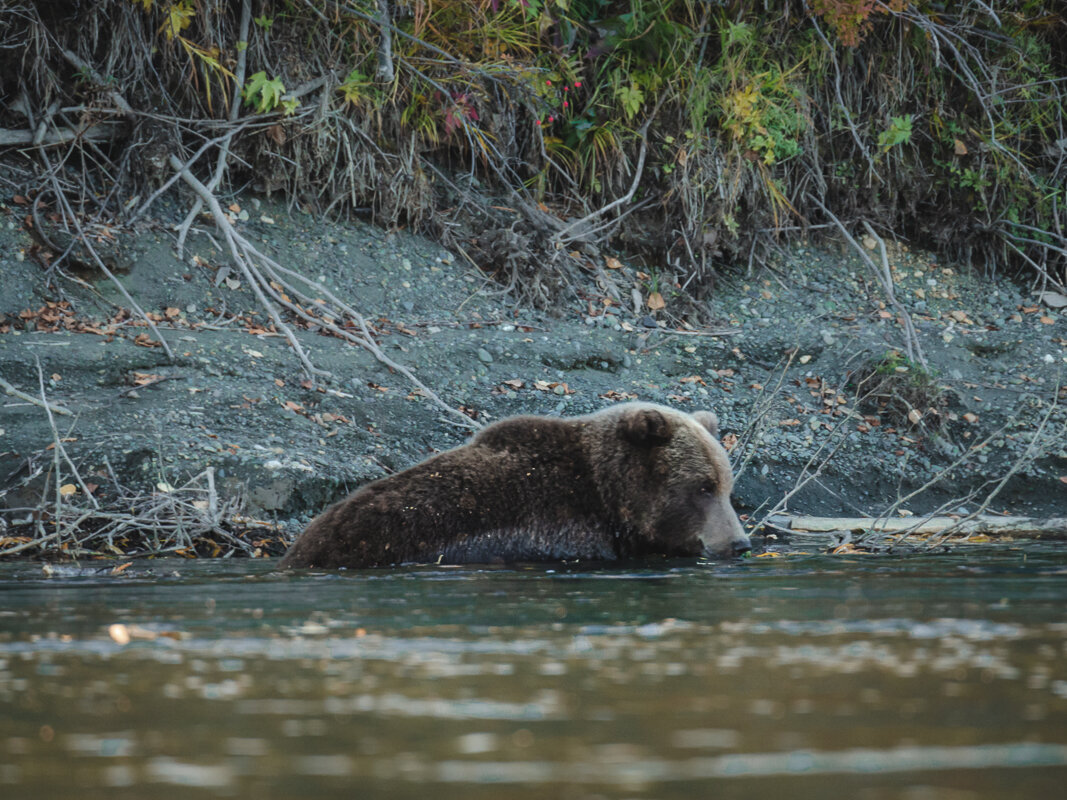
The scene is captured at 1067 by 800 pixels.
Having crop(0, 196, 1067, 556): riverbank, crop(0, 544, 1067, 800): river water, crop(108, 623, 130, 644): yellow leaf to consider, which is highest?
crop(0, 544, 1067, 800): river water

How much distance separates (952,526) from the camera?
6.27 meters

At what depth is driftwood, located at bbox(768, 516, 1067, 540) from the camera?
6.53 m

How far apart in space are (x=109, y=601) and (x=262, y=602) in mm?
528

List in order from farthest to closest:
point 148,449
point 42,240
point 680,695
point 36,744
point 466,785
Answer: point 42,240 < point 148,449 < point 680,695 < point 36,744 < point 466,785

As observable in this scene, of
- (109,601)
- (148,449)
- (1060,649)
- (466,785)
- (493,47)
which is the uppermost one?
(493,47)

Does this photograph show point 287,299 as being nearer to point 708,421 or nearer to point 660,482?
point 708,421

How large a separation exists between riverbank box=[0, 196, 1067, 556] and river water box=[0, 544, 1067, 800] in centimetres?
285

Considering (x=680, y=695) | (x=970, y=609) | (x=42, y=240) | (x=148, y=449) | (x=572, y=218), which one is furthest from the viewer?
(x=572, y=218)

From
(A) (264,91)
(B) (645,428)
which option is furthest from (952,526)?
(A) (264,91)

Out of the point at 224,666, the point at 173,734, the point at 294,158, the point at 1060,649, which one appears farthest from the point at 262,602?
the point at 294,158

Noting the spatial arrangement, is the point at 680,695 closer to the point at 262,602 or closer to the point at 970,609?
the point at 970,609

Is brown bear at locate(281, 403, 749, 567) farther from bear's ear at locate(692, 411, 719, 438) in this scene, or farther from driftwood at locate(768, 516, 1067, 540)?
driftwood at locate(768, 516, 1067, 540)

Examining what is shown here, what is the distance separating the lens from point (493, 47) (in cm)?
1108

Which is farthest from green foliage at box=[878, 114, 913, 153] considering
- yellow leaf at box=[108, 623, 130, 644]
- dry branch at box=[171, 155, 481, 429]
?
yellow leaf at box=[108, 623, 130, 644]
